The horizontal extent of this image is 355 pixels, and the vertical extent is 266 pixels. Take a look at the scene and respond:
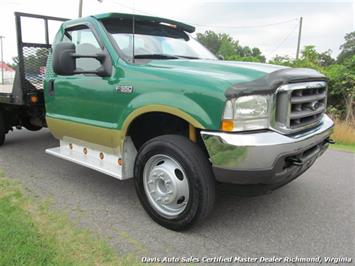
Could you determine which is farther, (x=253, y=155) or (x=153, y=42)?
(x=153, y=42)

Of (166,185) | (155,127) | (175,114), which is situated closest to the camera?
(175,114)

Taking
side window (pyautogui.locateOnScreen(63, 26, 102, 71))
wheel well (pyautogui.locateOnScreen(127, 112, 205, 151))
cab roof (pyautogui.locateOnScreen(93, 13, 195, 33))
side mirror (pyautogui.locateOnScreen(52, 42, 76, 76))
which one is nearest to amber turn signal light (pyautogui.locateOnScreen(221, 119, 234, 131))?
wheel well (pyautogui.locateOnScreen(127, 112, 205, 151))

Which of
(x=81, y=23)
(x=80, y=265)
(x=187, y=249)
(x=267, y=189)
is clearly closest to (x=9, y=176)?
(x=81, y=23)

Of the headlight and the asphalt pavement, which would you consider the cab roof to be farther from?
the asphalt pavement

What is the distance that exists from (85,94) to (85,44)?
637mm

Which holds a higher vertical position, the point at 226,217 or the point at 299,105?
the point at 299,105

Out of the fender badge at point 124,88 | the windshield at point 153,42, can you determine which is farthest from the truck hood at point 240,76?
the windshield at point 153,42

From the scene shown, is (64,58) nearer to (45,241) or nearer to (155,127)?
(155,127)

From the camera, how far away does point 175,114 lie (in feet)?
9.78

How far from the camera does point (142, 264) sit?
2.68 meters

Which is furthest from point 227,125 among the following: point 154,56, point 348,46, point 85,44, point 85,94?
point 348,46

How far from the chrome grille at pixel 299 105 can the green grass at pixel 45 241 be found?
1680 millimetres

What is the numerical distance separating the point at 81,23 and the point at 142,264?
286 centimetres

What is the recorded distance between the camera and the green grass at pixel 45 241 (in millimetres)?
2650
